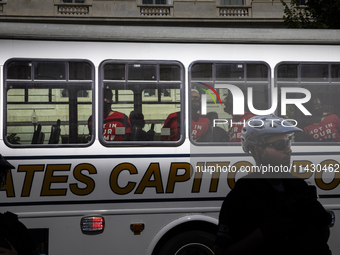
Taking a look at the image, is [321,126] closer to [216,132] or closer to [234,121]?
[234,121]

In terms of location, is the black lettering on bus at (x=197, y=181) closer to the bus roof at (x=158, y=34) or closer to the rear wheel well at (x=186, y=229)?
the rear wheel well at (x=186, y=229)

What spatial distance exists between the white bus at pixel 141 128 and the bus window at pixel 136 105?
1cm

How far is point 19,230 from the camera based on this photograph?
1990 mm

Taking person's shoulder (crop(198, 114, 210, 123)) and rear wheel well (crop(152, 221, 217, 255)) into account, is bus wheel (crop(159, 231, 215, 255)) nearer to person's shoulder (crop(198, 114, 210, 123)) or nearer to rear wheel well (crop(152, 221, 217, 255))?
rear wheel well (crop(152, 221, 217, 255))

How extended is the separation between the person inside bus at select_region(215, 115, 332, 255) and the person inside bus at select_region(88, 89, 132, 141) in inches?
98.7

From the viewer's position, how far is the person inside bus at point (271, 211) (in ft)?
5.98

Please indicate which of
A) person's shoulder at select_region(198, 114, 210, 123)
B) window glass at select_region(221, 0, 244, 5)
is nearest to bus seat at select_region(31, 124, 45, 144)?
person's shoulder at select_region(198, 114, 210, 123)

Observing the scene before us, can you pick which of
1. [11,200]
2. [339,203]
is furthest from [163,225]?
[339,203]

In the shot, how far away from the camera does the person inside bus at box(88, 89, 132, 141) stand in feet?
14.6

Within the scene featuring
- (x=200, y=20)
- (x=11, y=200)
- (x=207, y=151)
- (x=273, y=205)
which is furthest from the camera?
(x=200, y=20)

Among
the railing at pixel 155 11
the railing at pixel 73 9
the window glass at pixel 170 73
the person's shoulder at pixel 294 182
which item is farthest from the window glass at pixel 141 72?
the railing at pixel 73 9

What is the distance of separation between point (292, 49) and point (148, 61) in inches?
76.6

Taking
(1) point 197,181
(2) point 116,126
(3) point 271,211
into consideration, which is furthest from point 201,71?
(3) point 271,211

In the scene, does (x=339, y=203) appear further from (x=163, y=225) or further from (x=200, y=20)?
(x=200, y=20)
